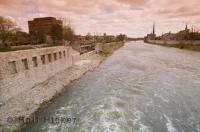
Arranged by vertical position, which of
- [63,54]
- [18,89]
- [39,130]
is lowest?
[39,130]

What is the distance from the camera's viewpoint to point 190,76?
2441 cm

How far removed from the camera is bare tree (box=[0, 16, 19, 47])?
122 ft

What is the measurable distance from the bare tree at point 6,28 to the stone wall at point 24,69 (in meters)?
15.7

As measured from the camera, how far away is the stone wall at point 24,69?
49.2 ft

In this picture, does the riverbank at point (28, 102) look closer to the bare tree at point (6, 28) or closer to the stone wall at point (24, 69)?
the stone wall at point (24, 69)

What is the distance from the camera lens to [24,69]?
18000 millimetres

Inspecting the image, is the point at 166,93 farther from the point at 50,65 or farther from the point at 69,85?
the point at 50,65

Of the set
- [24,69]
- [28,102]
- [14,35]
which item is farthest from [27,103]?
[14,35]

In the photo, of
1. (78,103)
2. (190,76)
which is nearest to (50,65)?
(78,103)

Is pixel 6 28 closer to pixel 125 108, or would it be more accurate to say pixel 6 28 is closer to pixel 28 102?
pixel 28 102

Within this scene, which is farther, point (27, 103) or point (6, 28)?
point (6, 28)

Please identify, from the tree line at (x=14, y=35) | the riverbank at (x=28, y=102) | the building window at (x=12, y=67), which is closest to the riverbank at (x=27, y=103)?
the riverbank at (x=28, y=102)

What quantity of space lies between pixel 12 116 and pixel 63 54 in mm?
18208

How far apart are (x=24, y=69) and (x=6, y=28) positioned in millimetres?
29307
